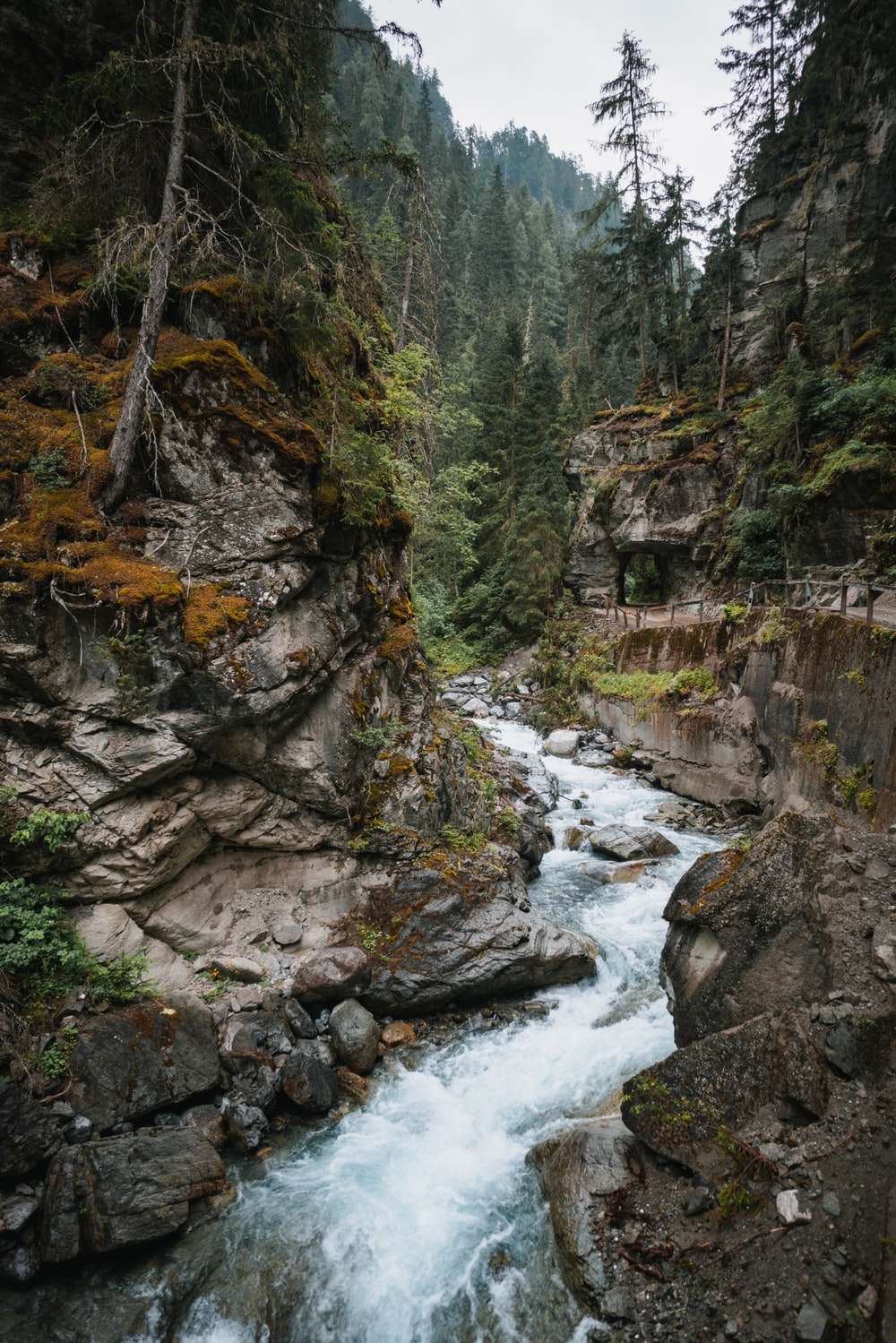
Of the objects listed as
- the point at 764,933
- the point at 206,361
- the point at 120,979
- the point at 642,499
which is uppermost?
the point at 642,499

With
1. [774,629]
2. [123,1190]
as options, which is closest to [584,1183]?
[123,1190]

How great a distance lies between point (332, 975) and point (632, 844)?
7.16 metres

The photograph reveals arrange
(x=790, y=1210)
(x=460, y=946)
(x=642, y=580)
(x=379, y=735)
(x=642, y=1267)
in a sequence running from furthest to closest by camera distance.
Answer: (x=642, y=580), (x=379, y=735), (x=460, y=946), (x=642, y=1267), (x=790, y=1210)

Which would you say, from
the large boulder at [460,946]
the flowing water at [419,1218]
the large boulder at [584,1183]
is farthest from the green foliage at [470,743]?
the large boulder at [584,1183]

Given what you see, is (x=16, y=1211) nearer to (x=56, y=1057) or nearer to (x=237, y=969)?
(x=56, y=1057)

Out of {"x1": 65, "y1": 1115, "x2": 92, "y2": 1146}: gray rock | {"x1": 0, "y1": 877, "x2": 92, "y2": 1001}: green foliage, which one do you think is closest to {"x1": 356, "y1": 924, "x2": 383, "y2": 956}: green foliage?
{"x1": 0, "y1": 877, "x2": 92, "y2": 1001}: green foliage

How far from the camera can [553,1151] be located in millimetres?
5738

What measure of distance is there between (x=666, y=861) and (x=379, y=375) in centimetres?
1179

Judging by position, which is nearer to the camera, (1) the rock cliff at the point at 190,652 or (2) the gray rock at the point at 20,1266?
(2) the gray rock at the point at 20,1266

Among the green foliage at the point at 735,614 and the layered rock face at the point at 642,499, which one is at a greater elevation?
the layered rock face at the point at 642,499

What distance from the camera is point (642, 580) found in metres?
31.0

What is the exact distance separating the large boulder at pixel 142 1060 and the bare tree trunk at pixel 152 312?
5886 millimetres

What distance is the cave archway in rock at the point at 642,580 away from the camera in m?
26.3

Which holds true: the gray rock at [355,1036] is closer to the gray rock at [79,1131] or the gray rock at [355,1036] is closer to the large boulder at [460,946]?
the large boulder at [460,946]
